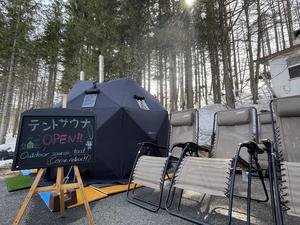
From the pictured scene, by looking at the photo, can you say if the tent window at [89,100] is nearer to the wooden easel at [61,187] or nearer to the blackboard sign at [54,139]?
the blackboard sign at [54,139]

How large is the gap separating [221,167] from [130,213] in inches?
50.7

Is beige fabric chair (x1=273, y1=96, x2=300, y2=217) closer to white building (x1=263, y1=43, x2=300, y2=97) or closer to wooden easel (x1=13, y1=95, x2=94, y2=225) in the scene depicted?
wooden easel (x1=13, y1=95, x2=94, y2=225)

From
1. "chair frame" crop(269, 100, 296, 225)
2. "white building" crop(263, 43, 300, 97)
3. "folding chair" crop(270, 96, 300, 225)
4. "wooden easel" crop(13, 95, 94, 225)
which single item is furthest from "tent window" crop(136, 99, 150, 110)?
"white building" crop(263, 43, 300, 97)

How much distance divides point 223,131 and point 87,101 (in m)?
3.08

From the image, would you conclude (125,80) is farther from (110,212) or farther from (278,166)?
(278,166)

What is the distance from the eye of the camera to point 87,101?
493cm

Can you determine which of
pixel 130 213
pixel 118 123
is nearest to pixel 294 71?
pixel 118 123

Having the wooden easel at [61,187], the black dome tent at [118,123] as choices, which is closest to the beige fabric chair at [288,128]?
the wooden easel at [61,187]

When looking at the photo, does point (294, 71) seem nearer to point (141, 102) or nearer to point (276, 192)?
point (141, 102)

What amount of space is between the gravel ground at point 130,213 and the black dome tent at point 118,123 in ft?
3.90

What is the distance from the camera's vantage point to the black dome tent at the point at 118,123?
14.3 feet

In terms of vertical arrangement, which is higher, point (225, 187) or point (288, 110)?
point (288, 110)

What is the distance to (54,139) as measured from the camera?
2.42 m

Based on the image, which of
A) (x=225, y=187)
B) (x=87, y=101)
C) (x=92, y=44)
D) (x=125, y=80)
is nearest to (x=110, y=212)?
(x=225, y=187)
